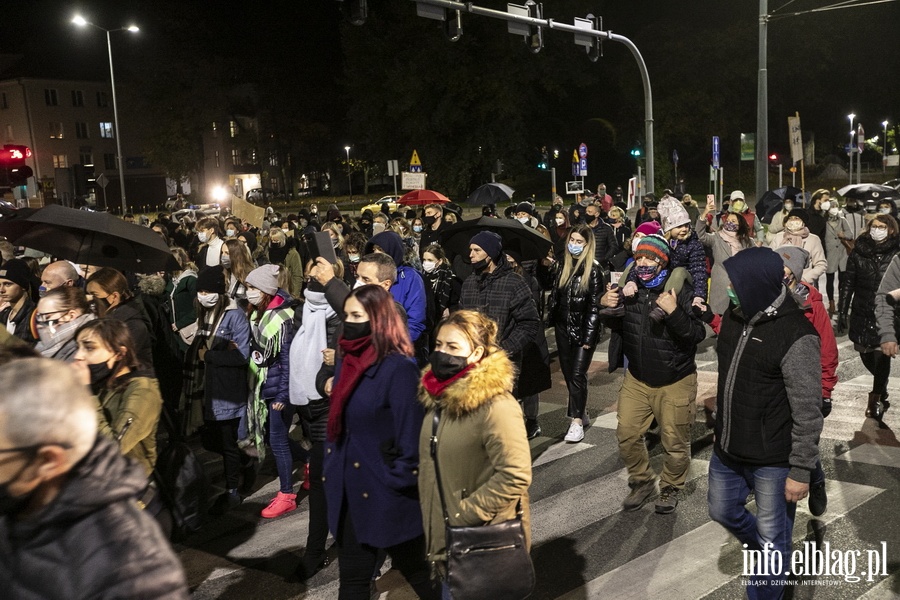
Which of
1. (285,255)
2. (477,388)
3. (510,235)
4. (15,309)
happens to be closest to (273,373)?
(15,309)

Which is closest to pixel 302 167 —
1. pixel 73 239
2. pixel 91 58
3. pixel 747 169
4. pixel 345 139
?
pixel 345 139

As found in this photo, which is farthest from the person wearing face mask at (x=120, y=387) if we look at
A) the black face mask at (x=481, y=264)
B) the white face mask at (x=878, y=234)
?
the white face mask at (x=878, y=234)

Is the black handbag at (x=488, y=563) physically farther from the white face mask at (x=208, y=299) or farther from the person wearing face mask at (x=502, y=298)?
the white face mask at (x=208, y=299)

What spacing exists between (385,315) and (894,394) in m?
6.83

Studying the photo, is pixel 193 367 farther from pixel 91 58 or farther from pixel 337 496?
pixel 91 58

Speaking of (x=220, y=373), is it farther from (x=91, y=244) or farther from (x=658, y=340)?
(x=658, y=340)

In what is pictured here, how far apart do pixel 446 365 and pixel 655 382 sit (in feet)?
8.63

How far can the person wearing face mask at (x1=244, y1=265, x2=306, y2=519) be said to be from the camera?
248 inches

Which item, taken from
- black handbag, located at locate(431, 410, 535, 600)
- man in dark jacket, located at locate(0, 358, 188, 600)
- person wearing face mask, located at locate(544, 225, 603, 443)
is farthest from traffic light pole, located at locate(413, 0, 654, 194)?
man in dark jacket, located at locate(0, 358, 188, 600)

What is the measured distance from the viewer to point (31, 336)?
683 cm

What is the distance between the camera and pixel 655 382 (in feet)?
19.9

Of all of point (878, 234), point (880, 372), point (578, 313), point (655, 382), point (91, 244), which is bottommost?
point (880, 372)

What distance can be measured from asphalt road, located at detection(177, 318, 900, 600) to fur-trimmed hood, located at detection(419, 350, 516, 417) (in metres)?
1.75

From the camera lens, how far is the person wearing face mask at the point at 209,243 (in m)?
12.5
